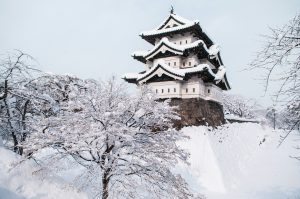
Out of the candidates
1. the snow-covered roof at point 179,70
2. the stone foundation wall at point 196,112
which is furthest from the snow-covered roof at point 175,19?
the stone foundation wall at point 196,112

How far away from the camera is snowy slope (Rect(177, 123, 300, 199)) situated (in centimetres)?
1608

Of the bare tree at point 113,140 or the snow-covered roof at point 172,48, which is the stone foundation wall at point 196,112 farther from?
the bare tree at point 113,140

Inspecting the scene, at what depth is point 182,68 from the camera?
941 inches

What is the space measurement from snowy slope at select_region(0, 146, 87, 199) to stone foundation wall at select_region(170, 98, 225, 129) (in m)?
13.5

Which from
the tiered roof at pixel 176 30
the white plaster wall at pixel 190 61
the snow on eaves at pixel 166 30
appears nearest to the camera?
the snow on eaves at pixel 166 30

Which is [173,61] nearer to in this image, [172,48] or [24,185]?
[172,48]

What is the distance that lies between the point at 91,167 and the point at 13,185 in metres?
3.08

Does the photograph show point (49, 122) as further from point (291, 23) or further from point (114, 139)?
point (291, 23)

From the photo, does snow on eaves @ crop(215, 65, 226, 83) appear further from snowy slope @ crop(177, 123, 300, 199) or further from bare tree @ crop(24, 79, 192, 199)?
bare tree @ crop(24, 79, 192, 199)

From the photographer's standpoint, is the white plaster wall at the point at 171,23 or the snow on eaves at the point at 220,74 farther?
the white plaster wall at the point at 171,23

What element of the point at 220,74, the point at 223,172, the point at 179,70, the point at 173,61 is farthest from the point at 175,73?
the point at 223,172

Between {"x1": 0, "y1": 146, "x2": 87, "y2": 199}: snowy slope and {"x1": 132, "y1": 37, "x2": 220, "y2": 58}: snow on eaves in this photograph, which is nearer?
{"x1": 0, "y1": 146, "x2": 87, "y2": 199}: snowy slope

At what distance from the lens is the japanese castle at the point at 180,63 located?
2267cm

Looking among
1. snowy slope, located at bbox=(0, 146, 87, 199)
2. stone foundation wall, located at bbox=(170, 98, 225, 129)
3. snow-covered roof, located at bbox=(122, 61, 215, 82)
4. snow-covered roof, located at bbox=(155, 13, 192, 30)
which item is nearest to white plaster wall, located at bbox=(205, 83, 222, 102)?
stone foundation wall, located at bbox=(170, 98, 225, 129)
